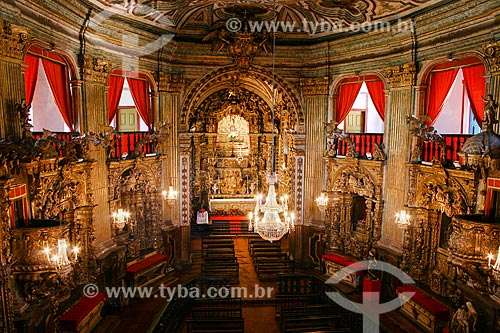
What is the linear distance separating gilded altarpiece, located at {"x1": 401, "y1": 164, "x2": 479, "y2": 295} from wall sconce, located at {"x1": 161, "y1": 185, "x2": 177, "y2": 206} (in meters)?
7.93

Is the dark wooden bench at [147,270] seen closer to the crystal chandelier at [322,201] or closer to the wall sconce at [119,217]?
the wall sconce at [119,217]

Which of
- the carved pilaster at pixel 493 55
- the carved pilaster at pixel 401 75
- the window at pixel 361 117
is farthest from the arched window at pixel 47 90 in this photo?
the window at pixel 361 117

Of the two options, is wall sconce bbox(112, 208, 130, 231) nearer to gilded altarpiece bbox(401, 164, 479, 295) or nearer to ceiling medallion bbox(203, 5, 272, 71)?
ceiling medallion bbox(203, 5, 272, 71)

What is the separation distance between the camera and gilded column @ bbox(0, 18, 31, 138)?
765 cm

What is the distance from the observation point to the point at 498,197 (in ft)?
28.5

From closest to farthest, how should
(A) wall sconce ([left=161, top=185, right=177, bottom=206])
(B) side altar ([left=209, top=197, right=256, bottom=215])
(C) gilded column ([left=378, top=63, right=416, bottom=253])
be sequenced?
(C) gilded column ([left=378, top=63, right=416, bottom=253]) < (A) wall sconce ([left=161, top=185, right=177, bottom=206]) < (B) side altar ([left=209, top=197, right=256, bottom=215])

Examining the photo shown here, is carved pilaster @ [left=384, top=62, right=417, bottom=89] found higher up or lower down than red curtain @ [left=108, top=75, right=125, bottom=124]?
higher up

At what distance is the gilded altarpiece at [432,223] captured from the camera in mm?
10329

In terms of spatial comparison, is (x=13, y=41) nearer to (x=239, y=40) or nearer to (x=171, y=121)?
(x=171, y=121)

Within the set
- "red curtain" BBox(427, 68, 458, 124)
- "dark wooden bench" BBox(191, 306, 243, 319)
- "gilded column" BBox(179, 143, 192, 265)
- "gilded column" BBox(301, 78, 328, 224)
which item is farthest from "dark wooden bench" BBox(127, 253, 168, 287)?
"red curtain" BBox(427, 68, 458, 124)

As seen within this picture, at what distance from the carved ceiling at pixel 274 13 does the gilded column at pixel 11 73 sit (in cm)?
281

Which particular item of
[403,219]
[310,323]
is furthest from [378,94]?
[310,323]

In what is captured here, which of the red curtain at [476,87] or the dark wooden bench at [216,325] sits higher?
the red curtain at [476,87]

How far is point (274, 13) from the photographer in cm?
1299
